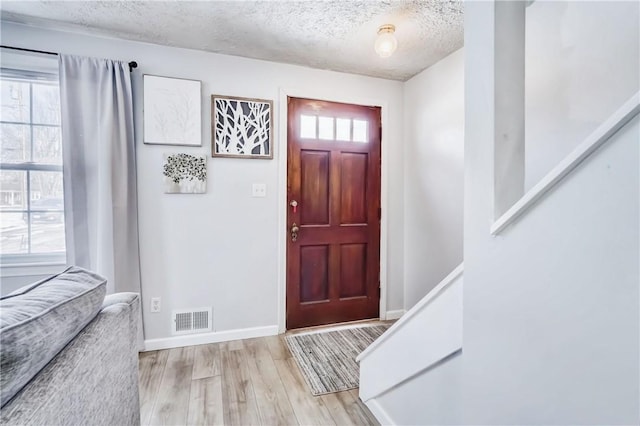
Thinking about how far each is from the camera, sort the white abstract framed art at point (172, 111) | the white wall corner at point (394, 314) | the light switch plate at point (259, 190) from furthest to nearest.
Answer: the white wall corner at point (394, 314)
the light switch plate at point (259, 190)
the white abstract framed art at point (172, 111)

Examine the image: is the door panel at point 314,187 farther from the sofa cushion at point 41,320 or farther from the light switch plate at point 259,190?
the sofa cushion at point 41,320

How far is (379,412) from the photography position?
1.56 m

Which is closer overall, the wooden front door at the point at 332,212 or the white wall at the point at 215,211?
the white wall at the point at 215,211

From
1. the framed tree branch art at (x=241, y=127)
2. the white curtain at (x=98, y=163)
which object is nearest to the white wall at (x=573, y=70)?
the framed tree branch art at (x=241, y=127)

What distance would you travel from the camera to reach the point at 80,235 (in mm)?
2086

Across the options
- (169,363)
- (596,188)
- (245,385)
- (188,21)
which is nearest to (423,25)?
(188,21)

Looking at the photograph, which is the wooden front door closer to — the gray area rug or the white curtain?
the gray area rug

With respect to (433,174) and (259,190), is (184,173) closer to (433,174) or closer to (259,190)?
(259,190)

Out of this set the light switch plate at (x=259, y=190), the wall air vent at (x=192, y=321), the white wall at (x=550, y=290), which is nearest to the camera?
the white wall at (x=550, y=290)

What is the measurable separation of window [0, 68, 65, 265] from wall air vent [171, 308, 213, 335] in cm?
92

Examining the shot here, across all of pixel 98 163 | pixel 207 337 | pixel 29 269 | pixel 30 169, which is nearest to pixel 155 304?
pixel 207 337

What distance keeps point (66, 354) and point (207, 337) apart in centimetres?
179

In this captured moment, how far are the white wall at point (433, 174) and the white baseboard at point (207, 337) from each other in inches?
56.1

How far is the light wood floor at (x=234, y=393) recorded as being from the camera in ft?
5.23
